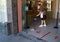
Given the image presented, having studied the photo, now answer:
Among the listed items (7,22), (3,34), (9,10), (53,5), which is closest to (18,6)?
(9,10)

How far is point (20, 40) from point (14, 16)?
5.07ft

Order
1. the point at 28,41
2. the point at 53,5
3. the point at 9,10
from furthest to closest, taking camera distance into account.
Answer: the point at 53,5 → the point at 9,10 → the point at 28,41

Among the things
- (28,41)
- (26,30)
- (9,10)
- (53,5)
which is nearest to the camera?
(28,41)

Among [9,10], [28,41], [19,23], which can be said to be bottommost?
[28,41]

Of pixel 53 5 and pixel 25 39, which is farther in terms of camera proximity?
pixel 53 5

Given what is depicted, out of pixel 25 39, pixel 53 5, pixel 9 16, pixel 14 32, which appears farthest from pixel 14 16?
pixel 53 5

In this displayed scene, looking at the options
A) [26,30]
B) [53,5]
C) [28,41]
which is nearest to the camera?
[28,41]

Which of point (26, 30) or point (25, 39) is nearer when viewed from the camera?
point (25, 39)

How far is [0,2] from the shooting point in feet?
26.3

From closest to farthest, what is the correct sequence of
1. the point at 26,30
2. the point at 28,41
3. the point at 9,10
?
the point at 28,41
the point at 9,10
the point at 26,30

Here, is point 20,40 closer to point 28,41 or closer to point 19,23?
point 28,41

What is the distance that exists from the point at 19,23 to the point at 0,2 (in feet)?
5.50

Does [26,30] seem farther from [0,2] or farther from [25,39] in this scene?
[0,2]

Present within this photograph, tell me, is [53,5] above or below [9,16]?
above
